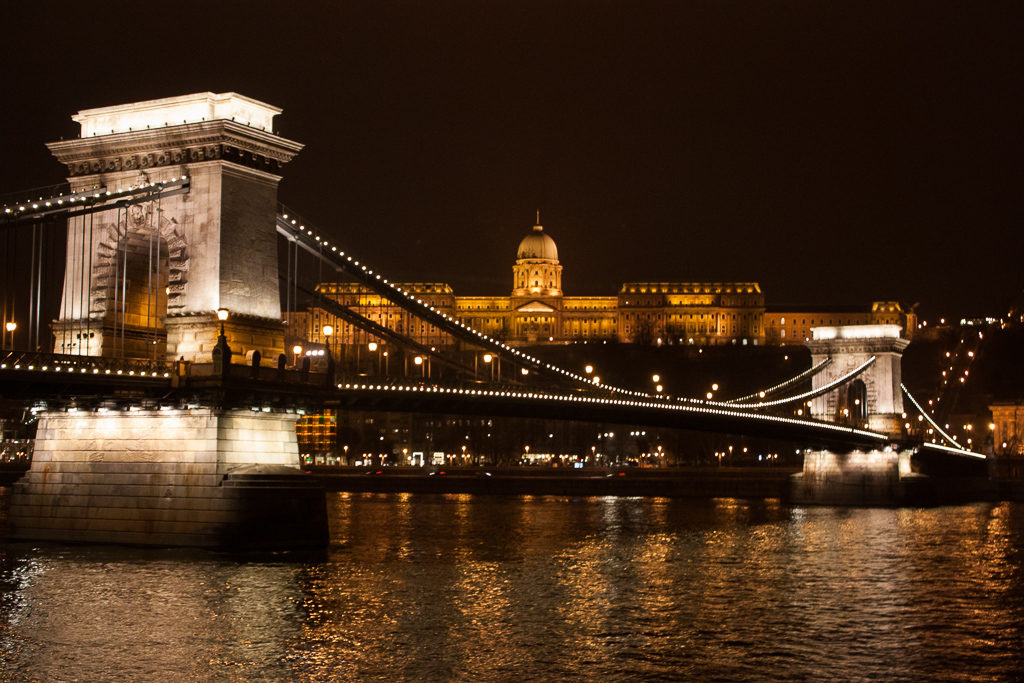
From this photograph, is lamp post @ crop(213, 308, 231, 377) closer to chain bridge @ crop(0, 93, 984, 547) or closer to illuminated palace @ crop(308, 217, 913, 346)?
chain bridge @ crop(0, 93, 984, 547)

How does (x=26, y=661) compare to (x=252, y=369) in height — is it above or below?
below

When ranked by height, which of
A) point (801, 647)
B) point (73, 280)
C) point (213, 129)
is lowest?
point (801, 647)

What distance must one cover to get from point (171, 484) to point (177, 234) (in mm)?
5783

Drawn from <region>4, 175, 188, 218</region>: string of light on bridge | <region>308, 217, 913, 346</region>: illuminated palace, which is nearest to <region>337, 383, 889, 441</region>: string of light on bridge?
<region>4, 175, 188, 218</region>: string of light on bridge

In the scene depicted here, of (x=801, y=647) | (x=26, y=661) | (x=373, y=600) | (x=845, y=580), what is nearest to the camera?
(x=26, y=661)

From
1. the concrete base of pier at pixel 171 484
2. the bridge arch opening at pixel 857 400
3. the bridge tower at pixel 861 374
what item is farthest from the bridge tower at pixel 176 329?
the bridge arch opening at pixel 857 400

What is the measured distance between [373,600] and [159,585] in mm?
3895

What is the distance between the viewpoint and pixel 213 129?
3162cm

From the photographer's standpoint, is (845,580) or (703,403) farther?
(703,403)

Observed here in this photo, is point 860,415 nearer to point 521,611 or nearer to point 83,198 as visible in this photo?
point 83,198

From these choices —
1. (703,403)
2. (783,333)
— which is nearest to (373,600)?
(703,403)

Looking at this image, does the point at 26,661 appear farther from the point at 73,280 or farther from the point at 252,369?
the point at 73,280

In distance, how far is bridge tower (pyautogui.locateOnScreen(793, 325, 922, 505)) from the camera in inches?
2534

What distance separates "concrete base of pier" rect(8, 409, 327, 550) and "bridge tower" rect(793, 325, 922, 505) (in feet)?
123
